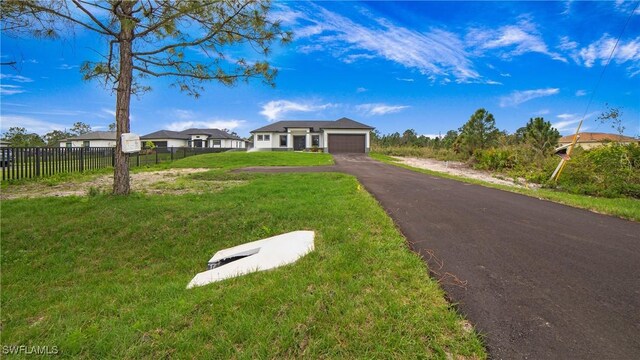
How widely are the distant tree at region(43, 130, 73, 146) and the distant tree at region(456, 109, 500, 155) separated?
69.4 metres

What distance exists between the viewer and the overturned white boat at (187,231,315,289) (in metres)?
3.17

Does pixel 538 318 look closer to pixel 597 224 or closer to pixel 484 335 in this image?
pixel 484 335

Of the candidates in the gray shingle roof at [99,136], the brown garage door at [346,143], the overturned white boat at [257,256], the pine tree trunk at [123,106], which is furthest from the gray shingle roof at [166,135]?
the overturned white boat at [257,256]

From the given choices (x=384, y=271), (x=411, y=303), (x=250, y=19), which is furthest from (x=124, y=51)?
(x=411, y=303)

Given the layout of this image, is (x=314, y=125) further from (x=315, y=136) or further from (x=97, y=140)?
(x=97, y=140)

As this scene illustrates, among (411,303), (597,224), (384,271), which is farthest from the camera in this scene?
(597,224)

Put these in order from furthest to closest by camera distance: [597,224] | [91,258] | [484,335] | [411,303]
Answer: [597,224] → [91,258] → [411,303] → [484,335]

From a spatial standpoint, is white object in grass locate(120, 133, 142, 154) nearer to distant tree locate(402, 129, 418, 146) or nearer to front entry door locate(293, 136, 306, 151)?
front entry door locate(293, 136, 306, 151)

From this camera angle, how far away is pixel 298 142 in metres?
36.8

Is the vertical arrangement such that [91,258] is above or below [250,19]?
below

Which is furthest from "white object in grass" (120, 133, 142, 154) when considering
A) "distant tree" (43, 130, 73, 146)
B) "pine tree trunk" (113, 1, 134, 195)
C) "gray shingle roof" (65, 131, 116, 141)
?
"distant tree" (43, 130, 73, 146)

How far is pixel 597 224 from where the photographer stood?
4840mm

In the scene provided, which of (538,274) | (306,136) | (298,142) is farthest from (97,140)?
(538,274)

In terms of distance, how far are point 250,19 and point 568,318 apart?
6594 millimetres
